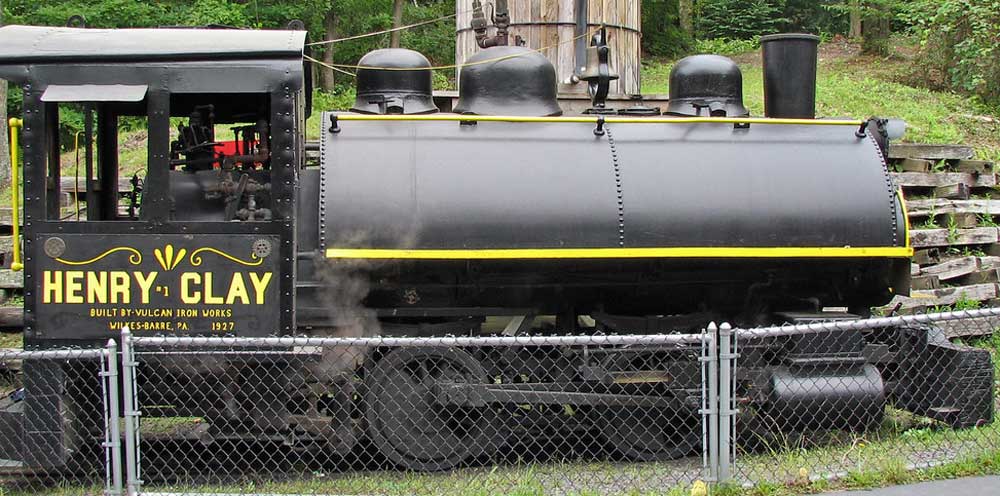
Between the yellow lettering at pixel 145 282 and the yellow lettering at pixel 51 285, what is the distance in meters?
0.42

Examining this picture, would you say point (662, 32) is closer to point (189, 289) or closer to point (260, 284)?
point (260, 284)

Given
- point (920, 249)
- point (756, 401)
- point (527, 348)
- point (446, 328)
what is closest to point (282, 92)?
point (446, 328)

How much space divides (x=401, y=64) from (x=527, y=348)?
7.39 feet

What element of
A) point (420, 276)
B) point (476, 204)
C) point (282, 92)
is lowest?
point (420, 276)

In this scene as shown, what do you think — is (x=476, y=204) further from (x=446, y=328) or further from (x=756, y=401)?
(x=756, y=401)

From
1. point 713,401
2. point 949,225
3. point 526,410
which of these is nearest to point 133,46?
point 526,410

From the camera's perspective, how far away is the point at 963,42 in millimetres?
14391

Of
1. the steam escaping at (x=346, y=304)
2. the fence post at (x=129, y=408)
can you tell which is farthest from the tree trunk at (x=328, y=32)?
the fence post at (x=129, y=408)

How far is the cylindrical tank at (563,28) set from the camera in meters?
10.2

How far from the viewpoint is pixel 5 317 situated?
27.7 ft

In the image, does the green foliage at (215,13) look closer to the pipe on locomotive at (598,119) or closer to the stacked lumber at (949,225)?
the stacked lumber at (949,225)

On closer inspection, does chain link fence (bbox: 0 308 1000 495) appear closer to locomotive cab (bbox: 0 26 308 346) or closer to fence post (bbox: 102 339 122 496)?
locomotive cab (bbox: 0 26 308 346)

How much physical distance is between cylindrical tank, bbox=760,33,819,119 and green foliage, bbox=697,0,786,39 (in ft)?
70.1

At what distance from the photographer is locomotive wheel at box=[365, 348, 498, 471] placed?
5910 mm
